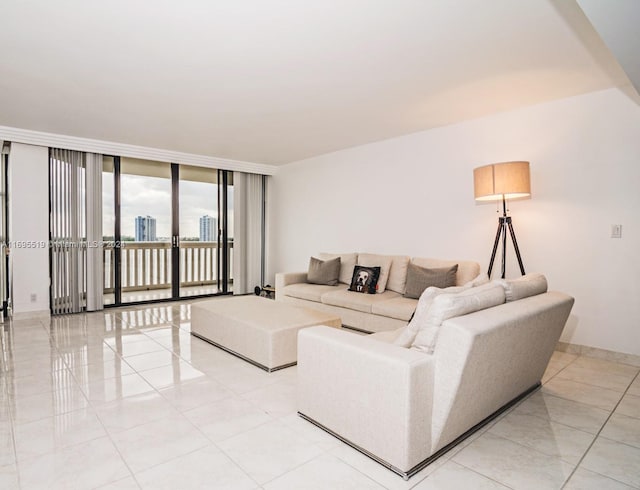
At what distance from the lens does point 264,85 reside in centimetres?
324

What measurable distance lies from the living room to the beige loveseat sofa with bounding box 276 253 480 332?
31cm

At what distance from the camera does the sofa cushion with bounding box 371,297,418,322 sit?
3.74 meters

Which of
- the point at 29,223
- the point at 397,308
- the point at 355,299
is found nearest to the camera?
the point at 397,308

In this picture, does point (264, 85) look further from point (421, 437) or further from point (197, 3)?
point (421, 437)

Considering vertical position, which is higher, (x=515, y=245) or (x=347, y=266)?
(x=515, y=245)

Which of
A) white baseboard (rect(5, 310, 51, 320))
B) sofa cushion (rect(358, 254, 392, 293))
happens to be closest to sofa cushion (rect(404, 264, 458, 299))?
sofa cushion (rect(358, 254, 392, 293))

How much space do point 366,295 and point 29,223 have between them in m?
4.49

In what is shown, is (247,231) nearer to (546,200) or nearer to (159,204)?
(159,204)

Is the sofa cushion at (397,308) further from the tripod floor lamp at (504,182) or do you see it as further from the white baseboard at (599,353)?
the white baseboard at (599,353)

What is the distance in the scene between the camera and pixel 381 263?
477 cm

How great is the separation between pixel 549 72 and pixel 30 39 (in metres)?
3.84

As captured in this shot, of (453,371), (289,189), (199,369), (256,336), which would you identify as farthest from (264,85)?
(289,189)

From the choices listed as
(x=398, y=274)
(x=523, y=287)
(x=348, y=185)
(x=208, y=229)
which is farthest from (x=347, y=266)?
(x=523, y=287)

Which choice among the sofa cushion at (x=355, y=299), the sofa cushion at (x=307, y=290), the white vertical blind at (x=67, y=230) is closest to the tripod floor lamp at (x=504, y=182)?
the sofa cushion at (x=355, y=299)
